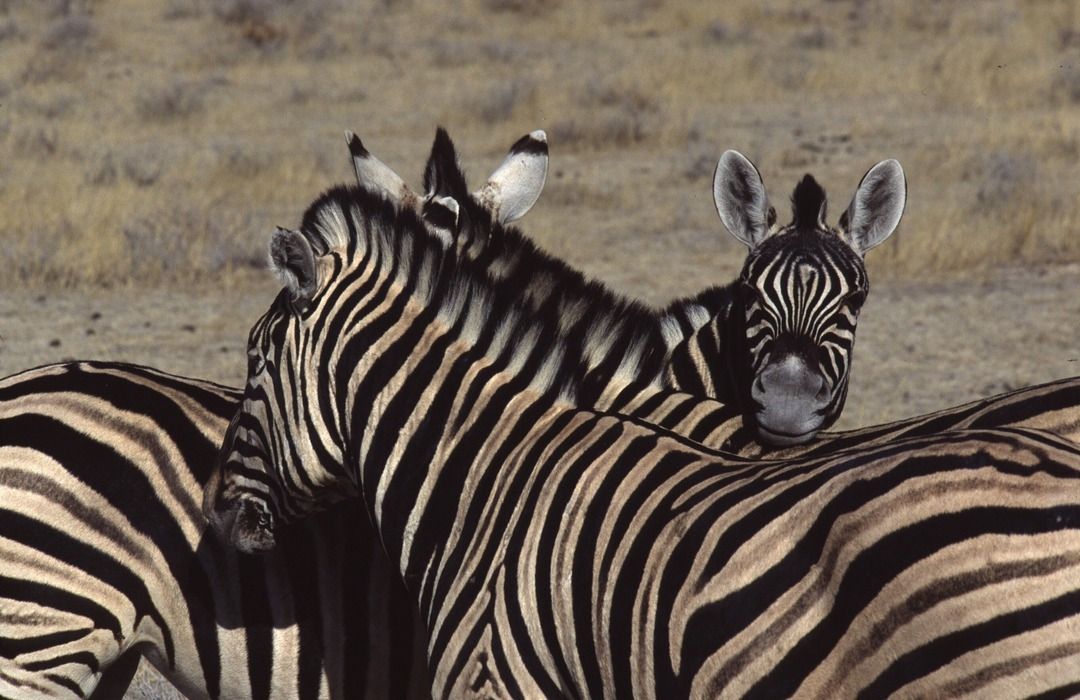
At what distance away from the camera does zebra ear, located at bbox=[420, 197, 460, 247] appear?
13.0ft

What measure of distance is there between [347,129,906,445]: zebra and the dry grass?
6.15 m

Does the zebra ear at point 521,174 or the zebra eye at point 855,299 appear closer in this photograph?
the zebra eye at point 855,299

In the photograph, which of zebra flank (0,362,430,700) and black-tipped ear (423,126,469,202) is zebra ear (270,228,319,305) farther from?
black-tipped ear (423,126,469,202)

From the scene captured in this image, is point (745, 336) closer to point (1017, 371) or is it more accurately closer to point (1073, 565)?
point (1073, 565)

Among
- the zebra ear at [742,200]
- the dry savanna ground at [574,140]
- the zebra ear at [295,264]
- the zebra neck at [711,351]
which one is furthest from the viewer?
the dry savanna ground at [574,140]

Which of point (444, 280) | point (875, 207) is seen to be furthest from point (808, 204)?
point (444, 280)

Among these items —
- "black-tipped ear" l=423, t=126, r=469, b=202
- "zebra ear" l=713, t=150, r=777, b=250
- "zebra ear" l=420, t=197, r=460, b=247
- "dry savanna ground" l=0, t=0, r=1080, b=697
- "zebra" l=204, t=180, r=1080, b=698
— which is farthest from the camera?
"dry savanna ground" l=0, t=0, r=1080, b=697

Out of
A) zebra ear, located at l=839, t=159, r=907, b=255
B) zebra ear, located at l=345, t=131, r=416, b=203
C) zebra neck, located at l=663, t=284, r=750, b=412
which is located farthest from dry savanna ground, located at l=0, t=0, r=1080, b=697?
zebra ear, located at l=839, t=159, r=907, b=255

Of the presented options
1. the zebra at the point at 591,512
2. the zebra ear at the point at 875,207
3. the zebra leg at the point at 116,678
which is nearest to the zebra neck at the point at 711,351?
the zebra ear at the point at 875,207

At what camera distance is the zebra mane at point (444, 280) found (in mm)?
3693

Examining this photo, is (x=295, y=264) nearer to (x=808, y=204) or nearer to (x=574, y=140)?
(x=808, y=204)

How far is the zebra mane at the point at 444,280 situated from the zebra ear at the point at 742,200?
1470mm

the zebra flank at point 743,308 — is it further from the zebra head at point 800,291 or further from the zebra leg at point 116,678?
the zebra leg at point 116,678

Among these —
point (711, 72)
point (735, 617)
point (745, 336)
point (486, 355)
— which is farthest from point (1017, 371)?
point (711, 72)
